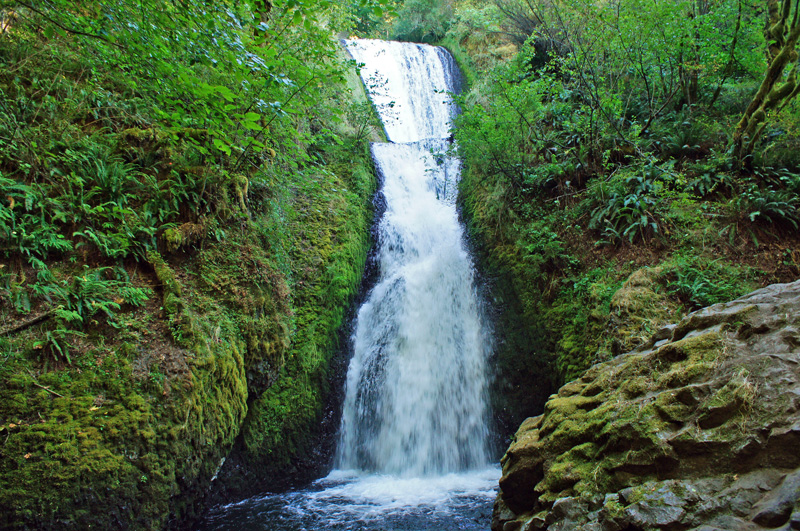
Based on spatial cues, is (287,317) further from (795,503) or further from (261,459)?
(795,503)

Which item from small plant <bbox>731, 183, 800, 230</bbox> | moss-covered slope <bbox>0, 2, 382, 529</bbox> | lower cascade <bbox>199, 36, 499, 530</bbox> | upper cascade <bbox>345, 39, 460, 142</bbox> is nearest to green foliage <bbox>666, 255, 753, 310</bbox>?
small plant <bbox>731, 183, 800, 230</bbox>

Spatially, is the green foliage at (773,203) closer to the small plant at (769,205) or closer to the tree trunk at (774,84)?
the small plant at (769,205)

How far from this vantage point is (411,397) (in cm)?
680

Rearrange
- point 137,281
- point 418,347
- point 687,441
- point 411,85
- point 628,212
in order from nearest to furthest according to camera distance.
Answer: point 687,441 < point 137,281 < point 628,212 < point 418,347 < point 411,85

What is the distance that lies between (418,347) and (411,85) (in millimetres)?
11898

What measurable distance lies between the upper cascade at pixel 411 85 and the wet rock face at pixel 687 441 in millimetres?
11576

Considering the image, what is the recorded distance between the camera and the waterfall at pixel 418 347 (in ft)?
20.7

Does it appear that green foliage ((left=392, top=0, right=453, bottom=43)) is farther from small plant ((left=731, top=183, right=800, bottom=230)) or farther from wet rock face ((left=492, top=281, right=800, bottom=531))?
wet rock face ((left=492, top=281, right=800, bottom=531))

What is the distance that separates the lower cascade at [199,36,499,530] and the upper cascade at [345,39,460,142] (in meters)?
3.50

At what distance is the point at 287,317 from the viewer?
6.01m

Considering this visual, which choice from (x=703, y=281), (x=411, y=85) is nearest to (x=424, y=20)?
(x=411, y=85)

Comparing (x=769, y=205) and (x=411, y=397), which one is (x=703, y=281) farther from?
(x=411, y=397)

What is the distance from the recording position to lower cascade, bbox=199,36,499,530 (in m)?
4.71

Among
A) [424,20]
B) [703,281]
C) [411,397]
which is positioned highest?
[424,20]
